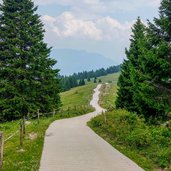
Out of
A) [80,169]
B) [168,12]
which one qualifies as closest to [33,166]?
[80,169]

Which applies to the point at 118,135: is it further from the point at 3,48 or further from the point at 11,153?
the point at 3,48

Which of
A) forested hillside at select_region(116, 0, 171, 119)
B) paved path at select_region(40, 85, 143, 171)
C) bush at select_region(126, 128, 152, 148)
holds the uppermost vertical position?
forested hillside at select_region(116, 0, 171, 119)

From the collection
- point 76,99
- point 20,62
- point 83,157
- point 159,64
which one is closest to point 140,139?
point 83,157

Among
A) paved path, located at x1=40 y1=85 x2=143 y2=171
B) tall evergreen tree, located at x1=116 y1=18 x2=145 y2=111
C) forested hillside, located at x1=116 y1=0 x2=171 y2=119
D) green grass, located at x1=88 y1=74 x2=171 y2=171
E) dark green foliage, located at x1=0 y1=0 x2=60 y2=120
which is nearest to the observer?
paved path, located at x1=40 y1=85 x2=143 y2=171

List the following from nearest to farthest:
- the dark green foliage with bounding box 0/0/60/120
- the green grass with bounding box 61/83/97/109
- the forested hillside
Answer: the forested hillside < the dark green foliage with bounding box 0/0/60/120 < the green grass with bounding box 61/83/97/109

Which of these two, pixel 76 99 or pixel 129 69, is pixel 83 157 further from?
pixel 76 99

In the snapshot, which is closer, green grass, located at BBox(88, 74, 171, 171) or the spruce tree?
green grass, located at BBox(88, 74, 171, 171)

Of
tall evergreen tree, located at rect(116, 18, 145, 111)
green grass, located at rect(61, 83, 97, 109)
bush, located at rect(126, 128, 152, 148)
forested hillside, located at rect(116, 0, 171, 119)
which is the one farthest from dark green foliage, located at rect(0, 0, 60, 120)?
green grass, located at rect(61, 83, 97, 109)

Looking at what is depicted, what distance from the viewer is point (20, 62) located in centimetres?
4006

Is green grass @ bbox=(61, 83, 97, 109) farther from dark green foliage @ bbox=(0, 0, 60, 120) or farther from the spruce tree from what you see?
the spruce tree

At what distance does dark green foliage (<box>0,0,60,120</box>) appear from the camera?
1559 inches

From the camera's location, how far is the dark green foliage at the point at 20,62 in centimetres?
3959

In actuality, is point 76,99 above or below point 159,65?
below

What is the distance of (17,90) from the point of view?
131 feet
